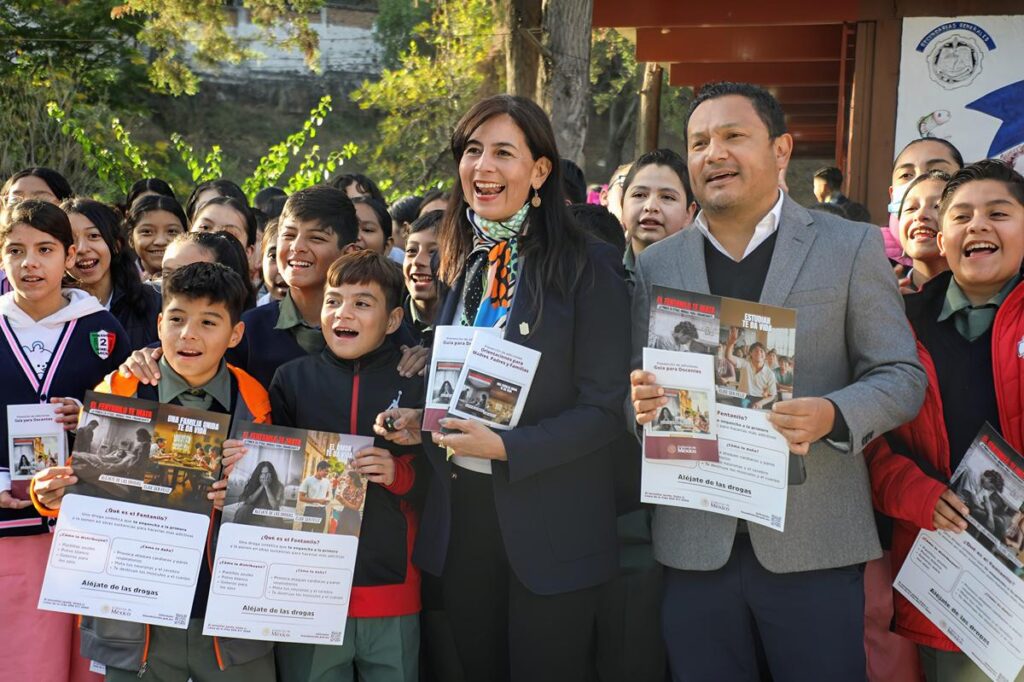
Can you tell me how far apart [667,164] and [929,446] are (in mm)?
1935

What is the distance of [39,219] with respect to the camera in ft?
13.0

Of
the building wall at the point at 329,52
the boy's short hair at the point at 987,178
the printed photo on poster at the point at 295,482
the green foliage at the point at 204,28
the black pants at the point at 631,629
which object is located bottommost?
the black pants at the point at 631,629

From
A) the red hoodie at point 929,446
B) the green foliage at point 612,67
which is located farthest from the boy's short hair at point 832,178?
the green foliage at point 612,67

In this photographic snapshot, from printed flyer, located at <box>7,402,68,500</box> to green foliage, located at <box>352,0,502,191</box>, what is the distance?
16.0 meters

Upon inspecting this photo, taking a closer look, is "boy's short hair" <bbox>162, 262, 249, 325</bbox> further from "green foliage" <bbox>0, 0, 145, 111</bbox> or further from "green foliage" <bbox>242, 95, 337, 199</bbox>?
"green foliage" <bbox>0, 0, 145, 111</bbox>

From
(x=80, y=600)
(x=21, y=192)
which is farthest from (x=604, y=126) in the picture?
(x=80, y=600)

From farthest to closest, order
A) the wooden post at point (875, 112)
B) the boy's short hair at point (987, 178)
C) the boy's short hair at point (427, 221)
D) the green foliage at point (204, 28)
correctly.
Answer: the green foliage at point (204, 28) → the wooden post at point (875, 112) → the boy's short hair at point (427, 221) → the boy's short hair at point (987, 178)

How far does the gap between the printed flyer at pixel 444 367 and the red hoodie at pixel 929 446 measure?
4.11 feet

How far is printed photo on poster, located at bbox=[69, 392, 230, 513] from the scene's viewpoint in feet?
11.2

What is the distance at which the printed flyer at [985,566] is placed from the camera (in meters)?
2.98

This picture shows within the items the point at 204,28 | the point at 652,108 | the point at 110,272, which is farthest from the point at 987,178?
the point at 652,108

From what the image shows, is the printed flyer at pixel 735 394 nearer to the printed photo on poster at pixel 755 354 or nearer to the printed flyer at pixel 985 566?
the printed photo on poster at pixel 755 354

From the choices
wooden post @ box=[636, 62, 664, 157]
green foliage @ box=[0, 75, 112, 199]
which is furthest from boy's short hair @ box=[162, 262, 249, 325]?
green foliage @ box=[0, 75, 112, 199]

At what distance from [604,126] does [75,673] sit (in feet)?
120
